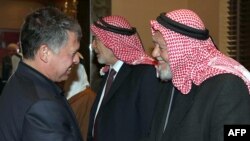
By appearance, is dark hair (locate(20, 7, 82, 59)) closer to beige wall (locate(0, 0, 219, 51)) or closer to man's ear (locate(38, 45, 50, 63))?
man's ear (locate(38, 45, 50, 63))

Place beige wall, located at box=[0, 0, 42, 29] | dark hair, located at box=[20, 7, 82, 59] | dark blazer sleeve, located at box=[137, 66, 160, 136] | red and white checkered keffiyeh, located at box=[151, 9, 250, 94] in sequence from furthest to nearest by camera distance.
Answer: beige wall, located at box=[0, 0, 42, 29], dark blazer sleeve, located at box=[137, 66, 160, 136], red and white checkered keffiyeh, located at box=[151, 9, 250, 94], dark hair, located at box=[20, 7, 82, 59]

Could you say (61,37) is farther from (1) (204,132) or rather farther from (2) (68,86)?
(2) (68,86)

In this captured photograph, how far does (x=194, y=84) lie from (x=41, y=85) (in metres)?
0.66

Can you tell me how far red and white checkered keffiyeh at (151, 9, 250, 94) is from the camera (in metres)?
1.73

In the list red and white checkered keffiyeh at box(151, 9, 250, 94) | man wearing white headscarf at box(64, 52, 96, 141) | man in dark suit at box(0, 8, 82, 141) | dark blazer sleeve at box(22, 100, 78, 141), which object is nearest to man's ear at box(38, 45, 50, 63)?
man in dark suit at box(0, 8, 82, 141)

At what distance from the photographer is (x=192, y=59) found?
1802 mm

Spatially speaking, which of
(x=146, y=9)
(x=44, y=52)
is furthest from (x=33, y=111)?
(x=146, y=9)

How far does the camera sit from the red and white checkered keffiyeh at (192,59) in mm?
1727

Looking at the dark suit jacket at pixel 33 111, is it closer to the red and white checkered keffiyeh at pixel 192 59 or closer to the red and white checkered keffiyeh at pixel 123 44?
the red and white checkered keffiyeh at pixel 192 59

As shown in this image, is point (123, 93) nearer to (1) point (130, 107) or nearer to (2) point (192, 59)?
(1) point (130, 107)

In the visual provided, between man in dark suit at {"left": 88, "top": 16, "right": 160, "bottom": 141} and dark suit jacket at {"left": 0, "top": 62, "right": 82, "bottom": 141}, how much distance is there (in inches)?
31.3

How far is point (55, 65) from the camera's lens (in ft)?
5.39

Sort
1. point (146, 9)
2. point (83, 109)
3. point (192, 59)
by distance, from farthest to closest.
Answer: point (146, 9) → point (83, 109) → point (192, 59)

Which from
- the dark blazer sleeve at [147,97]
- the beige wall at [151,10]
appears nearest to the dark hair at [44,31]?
the dark blazer sleeve at [147,97]
